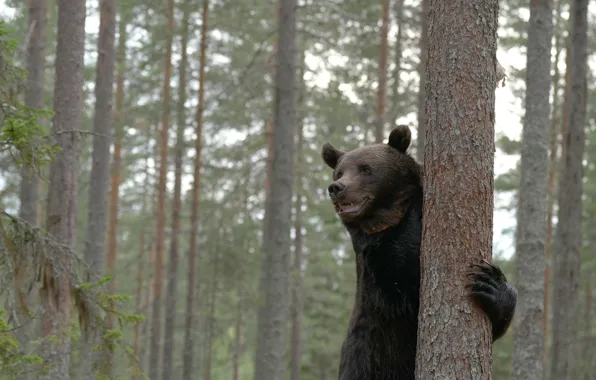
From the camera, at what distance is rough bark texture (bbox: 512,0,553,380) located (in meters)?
10.1

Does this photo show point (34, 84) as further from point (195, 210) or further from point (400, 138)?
point (400, 138)

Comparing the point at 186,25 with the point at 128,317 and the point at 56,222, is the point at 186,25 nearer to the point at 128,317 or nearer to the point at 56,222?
the point at 56,222

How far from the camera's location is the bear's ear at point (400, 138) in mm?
5523

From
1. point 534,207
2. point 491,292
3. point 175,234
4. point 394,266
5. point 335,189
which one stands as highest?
point 175,234

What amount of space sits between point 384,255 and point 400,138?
3.64ft

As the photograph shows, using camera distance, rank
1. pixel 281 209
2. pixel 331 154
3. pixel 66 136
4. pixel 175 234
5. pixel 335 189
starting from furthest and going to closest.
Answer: pixel 175 234 < pixel 281 209 < pixel 66 136 < pixel 331 154 < pixel 335 189

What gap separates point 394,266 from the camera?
483cm

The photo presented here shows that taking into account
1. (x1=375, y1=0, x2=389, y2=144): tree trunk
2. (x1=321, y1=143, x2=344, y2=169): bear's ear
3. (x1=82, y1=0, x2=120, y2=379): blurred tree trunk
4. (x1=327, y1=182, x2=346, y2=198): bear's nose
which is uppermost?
(x1=375, y1=0, x2=389, y2=144): tree trunk

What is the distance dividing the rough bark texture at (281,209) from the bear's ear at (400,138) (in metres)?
7.59

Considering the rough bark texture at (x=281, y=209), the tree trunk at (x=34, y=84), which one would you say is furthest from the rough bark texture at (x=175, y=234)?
the rough bark texture at (x=281, y=209)

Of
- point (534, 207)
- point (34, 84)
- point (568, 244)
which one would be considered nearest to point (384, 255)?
point (534, 207)

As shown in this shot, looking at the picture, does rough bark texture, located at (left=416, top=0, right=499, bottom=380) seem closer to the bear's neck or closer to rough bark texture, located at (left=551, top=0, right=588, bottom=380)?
the bear's neck

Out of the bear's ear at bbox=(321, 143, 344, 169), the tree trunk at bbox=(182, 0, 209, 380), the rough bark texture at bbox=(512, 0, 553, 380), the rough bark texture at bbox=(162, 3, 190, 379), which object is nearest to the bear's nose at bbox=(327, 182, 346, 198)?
the bear's ear at bbox=(321, 143, 344, 169)

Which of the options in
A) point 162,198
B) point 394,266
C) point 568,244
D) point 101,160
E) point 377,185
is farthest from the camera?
point 162,198
